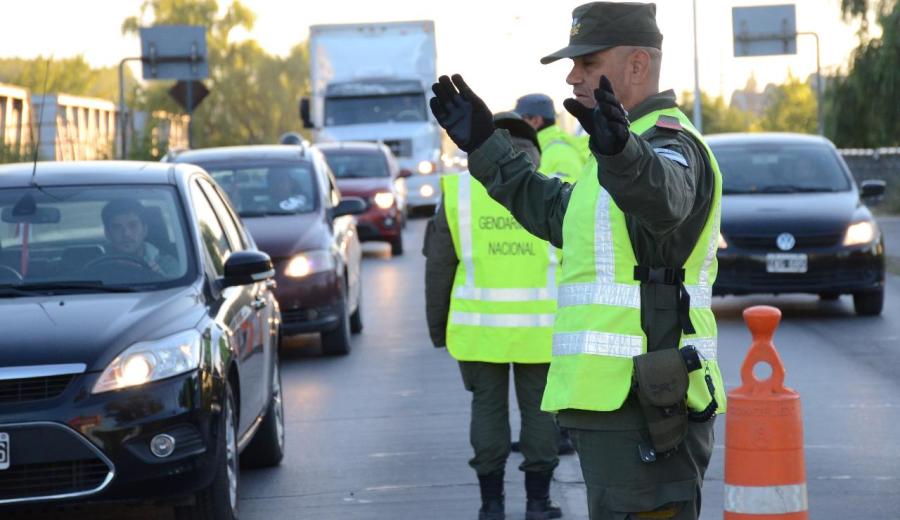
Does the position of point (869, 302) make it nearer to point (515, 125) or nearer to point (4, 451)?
point (515, 125)

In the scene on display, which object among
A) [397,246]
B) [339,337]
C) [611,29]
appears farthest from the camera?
[397,246]

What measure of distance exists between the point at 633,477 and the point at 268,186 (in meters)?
10.9

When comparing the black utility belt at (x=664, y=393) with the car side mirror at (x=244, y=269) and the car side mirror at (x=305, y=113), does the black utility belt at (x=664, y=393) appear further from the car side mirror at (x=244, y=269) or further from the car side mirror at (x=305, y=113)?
the car side mirror at (x=305, y=113)

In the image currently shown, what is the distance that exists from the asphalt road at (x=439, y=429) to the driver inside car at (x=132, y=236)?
1111 millimetres

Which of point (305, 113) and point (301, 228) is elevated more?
point (305, 113)

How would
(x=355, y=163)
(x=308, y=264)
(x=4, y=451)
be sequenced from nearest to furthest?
(x=4, y=451) < (x=308, y=264) < (x=355, y=163)

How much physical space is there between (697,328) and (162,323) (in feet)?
10.4

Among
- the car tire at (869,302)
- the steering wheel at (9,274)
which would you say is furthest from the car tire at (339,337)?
the steering wheel at (9,274)

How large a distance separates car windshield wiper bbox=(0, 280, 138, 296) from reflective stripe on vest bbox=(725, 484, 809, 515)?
130 inches

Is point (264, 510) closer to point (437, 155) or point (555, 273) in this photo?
point (555, 273)

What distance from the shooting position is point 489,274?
7789 millimetres

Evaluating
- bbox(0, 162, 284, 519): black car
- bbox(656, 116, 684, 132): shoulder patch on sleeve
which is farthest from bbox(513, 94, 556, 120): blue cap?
bbox(656, 116, 684, 132): shoulder patch on sleeve

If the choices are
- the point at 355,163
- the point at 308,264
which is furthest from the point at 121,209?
the point at 355,163

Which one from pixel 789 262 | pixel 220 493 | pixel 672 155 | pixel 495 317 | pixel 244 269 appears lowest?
pixel 220 493
